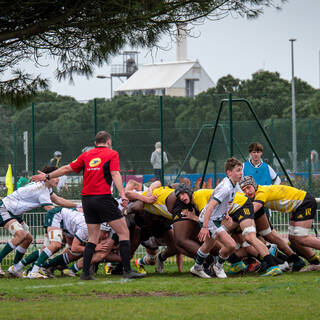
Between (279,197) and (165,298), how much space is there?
3185 millimetres

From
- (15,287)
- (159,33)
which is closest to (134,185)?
(15,287)

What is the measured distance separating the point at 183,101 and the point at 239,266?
33.0 feet

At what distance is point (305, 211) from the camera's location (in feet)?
37.0

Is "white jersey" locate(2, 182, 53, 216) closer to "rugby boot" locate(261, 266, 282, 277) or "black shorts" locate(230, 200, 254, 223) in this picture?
"black shorts" locate(230, 200, 254, 223)

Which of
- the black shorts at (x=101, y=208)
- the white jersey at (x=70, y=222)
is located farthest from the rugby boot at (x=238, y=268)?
the white jersey at (x=70, y=222)

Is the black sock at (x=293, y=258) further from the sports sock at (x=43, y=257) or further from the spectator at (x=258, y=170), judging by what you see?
the sports sock at (x=43, y=257)

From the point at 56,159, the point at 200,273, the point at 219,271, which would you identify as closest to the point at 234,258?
the point at 219,271

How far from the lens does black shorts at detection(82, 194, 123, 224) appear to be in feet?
34.0

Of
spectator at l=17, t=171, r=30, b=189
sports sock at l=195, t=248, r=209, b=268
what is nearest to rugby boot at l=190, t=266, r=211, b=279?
sports sock at l=195, t=248, r=209, b=268

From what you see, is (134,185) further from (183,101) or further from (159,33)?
(183,101)

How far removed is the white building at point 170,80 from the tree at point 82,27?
71.6 meters

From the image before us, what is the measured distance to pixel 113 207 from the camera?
410 inches

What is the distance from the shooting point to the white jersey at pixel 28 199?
11547mm

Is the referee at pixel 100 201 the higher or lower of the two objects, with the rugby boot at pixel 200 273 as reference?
higher
